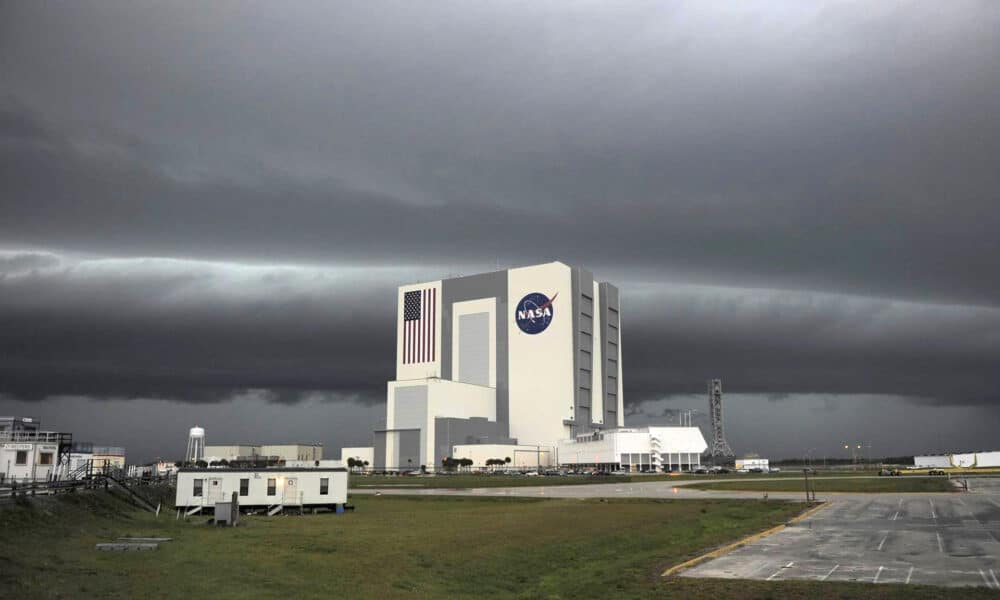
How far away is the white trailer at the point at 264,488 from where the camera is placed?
2435 inches

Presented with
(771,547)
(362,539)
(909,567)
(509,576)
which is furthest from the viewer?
(362,539)

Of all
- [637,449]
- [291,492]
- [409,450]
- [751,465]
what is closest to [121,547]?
[291,492]

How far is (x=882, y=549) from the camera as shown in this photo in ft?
124

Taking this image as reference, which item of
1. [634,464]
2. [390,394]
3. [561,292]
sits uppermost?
[561,292]

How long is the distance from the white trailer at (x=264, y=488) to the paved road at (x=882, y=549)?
1516 inches

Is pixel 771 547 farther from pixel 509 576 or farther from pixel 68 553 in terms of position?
pixel 68 553

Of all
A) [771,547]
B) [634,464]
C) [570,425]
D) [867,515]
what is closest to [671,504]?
[867,515]

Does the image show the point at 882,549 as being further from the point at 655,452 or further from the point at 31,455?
the point at 655,452

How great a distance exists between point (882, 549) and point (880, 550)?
17.3 inches

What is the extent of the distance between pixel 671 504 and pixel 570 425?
12431 cm

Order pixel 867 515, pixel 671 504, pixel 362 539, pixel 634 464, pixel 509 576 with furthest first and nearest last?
pixel 634 464, pixel 671 504, pixel 867 515, pixel 362 539, pixel 509 576

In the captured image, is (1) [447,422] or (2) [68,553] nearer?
(2) [68,553]

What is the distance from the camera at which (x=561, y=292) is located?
654 ft

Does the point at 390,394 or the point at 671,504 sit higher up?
the point at 390,394
